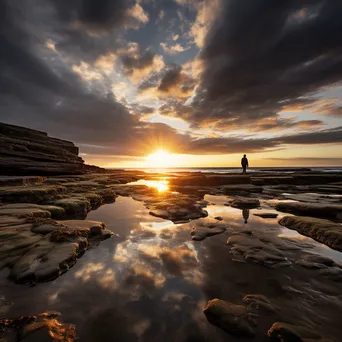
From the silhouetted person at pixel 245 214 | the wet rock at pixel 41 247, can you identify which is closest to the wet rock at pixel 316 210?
the silhouetted person at pixel 245 214

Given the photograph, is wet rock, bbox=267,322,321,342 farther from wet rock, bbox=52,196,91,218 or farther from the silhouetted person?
wet rock, bbox=52,196,91,218

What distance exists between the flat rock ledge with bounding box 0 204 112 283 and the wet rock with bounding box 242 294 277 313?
4883 millimetres

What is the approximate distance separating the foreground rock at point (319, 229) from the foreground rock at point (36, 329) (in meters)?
8.73

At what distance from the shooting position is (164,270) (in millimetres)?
5691

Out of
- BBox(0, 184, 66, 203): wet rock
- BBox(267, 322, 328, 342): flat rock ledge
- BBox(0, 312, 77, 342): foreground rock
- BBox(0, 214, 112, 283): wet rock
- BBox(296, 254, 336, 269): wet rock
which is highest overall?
BBox(0, 184, 66, 203): wet rock

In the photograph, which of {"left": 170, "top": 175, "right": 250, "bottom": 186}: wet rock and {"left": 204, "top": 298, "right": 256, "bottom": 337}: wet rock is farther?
{"left": 170, "top": 175, "right": 250, "bottom": 186}: wet rock

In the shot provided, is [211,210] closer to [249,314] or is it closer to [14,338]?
[249,314]

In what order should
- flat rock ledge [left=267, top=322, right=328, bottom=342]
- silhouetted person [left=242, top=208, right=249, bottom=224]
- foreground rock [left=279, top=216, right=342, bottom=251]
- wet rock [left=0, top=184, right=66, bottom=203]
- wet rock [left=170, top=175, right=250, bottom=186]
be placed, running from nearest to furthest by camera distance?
flat rock ledge [left=267, top=322, right=328, bottom=342], foreground rock [left=279, top=216, right=342, bottom=251], silhouetted person [left=242, top=208, right=249, bottom=224], wet rock [left=0, top=184, right=66, bottom=203], wet rock [left=170, top=175, right=250, bottom=186]

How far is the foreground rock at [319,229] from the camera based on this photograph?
733 cm

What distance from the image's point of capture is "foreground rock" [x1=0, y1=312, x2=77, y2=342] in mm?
3193

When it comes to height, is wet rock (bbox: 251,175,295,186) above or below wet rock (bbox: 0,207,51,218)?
below

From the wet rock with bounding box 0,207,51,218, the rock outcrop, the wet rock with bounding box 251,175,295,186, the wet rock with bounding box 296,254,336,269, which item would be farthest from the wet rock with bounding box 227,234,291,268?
the rock outcrop

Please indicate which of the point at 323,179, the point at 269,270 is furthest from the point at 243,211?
the point at 323,179

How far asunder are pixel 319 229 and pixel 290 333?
260 inches
